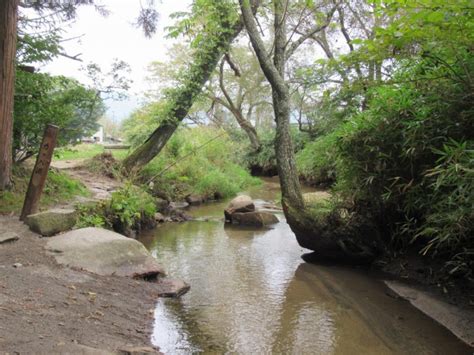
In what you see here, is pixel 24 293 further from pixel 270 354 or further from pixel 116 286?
pixel 270 354

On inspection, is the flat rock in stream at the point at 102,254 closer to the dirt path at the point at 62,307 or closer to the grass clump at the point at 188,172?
the dirt path at the point at 62,307

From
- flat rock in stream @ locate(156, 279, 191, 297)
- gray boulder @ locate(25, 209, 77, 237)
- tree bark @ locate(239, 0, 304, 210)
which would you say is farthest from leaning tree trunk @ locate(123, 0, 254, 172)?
flat rock in stream @ locate(156, 279, 191, 297)

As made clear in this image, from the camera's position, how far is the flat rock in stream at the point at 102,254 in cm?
496

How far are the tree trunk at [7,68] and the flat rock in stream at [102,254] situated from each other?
7.43 ft

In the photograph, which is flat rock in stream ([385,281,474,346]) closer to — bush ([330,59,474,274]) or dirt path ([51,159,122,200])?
bush ([330,59,474,274])

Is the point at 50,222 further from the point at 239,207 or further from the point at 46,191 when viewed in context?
the point at 239,207

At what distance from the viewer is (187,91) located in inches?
468

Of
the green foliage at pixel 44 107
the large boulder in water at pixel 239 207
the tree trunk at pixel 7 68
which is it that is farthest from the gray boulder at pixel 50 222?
the large boulder in water at pixel 239 207

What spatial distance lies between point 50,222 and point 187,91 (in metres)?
6.71

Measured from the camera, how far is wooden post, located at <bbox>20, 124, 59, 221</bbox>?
6.25 m

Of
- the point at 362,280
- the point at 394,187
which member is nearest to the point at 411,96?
the point at 394,187

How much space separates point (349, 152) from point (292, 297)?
6.76 ft

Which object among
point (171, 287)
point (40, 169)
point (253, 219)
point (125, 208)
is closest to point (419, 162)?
point (171, 287)

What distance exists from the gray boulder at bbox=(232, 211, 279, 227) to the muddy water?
245 cm
